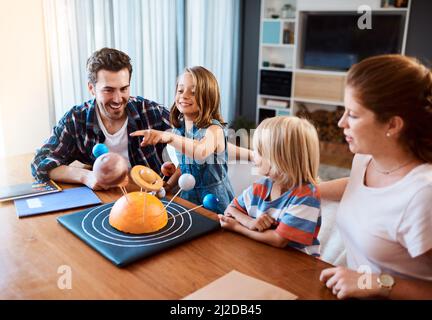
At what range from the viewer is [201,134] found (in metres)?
1.78

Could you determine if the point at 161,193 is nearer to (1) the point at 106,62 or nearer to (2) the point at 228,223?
(2) the point at 228,223

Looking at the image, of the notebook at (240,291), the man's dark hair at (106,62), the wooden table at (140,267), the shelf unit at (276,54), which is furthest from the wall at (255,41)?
the notebook at (240,291)

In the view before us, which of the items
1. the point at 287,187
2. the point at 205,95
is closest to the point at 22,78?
the point at 205,95

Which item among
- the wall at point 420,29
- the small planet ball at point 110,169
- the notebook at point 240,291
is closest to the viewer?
the notebook at point 240,291

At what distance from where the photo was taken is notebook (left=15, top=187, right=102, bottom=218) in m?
1.41

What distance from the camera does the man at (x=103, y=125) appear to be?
1758 millimetres

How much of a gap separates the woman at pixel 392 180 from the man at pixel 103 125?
1.04 metres

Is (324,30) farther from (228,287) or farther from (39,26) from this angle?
(228,287)

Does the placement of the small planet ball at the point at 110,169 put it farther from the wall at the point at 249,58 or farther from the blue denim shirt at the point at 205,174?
the wall at the point at 249,58

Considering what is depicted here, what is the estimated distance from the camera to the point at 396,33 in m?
4.41

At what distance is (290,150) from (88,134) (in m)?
1.03
